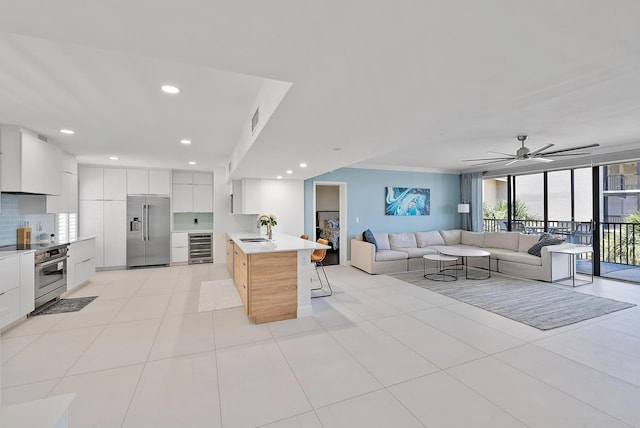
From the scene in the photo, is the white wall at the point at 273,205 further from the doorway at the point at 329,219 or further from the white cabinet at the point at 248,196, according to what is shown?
A: the doorway at the point at 329,219

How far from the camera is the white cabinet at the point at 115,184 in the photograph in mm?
6344

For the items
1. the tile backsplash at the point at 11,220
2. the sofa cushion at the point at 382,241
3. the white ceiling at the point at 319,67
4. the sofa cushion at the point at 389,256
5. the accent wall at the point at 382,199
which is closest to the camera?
the white ceiling at the point at 319,67

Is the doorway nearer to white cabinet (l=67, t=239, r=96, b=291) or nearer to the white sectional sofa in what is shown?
the white sectional sofa

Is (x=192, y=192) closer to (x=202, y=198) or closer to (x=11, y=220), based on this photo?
(x=202, y=198)

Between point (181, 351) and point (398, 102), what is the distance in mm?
2995

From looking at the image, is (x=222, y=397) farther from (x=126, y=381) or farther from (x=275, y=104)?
(x=275, y=104)

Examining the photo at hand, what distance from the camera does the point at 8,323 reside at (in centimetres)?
314

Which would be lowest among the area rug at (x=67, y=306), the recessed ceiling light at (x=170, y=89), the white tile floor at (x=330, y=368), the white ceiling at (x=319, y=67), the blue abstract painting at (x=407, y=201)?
the white tile floor at (x=330, y=368)

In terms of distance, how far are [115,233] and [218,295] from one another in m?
3.66

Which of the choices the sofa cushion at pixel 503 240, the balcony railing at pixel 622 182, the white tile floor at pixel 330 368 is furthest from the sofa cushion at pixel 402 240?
the balcony railing at pixel 622 182

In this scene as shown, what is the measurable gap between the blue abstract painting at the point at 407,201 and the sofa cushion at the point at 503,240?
1.59m

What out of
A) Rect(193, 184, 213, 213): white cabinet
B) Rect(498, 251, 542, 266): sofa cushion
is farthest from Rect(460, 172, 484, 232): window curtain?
Rect(193, 184, 213, 213): white cabinet

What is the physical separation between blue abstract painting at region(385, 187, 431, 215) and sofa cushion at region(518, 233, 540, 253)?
2248mm

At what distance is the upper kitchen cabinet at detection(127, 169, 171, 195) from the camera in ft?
21.4
